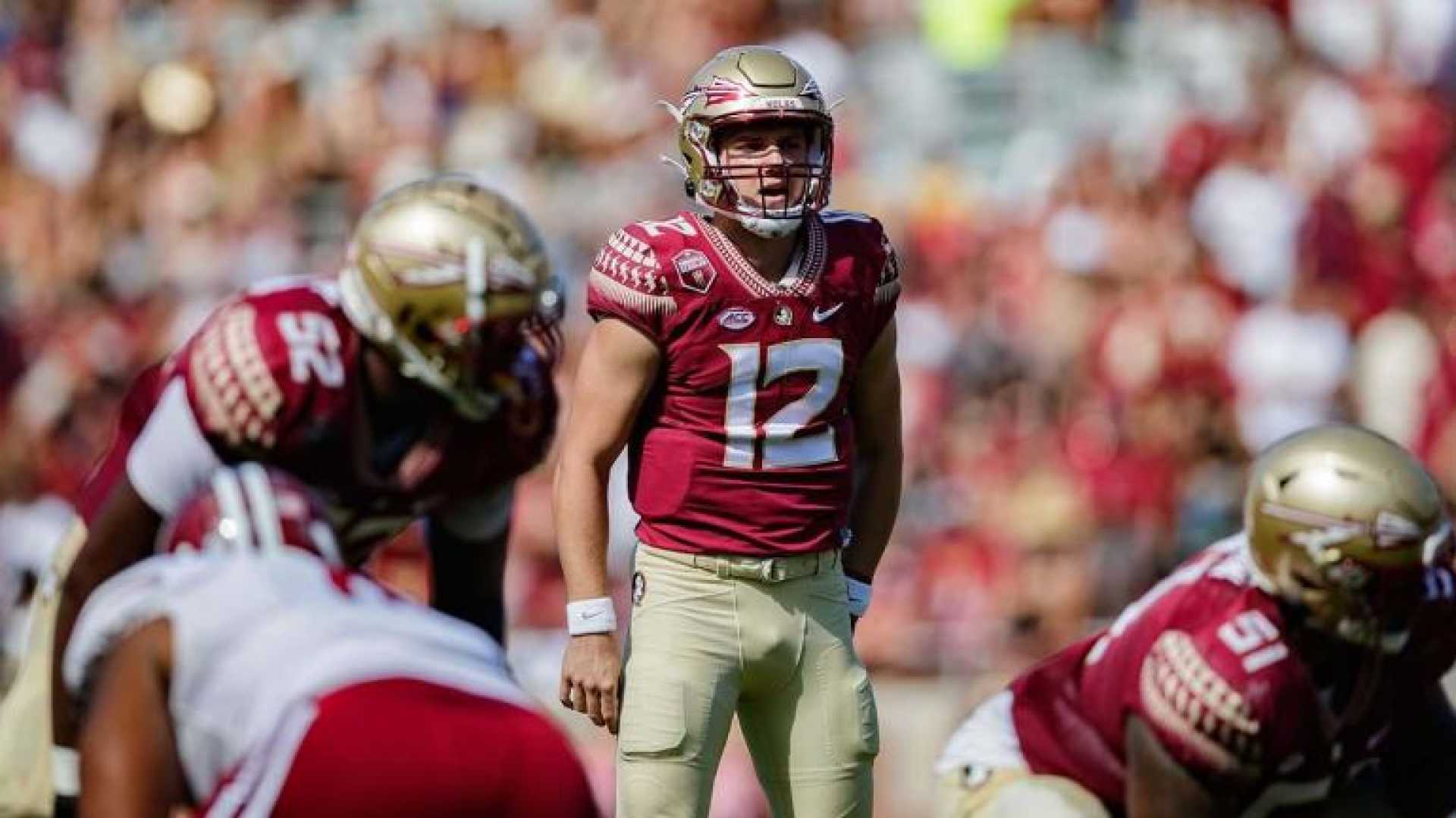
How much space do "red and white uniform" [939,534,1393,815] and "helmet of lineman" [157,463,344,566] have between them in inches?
76.0

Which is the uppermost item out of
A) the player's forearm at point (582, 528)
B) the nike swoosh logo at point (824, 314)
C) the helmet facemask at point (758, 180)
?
the helmet facemask at point (758, 180)

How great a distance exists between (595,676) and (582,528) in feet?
0.93

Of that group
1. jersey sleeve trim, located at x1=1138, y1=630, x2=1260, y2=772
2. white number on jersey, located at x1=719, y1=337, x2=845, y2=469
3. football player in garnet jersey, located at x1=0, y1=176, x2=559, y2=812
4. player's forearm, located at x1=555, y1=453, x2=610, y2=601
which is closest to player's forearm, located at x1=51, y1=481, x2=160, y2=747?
football player in garnet jersey, located at x1=0, y1=176, x2=559, y2=812

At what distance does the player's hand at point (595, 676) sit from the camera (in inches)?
193

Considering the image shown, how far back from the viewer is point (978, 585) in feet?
33.5

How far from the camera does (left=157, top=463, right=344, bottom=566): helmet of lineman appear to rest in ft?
13.3

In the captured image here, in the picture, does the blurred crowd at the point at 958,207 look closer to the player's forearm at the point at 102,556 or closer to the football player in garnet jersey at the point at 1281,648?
the player's forearm at the point at 102,556

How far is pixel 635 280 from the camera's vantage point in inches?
193

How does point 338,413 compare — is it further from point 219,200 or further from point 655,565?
point 219,200

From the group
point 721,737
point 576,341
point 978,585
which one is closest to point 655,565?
point 721,737

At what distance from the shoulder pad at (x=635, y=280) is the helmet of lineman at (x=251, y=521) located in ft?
3.00

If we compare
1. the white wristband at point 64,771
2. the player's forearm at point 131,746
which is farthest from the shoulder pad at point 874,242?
the white wristband at point 64,771

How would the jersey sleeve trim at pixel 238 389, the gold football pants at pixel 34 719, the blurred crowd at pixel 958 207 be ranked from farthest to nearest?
the blurred crowd at pixel 958 207
the gold football pants at pixel 34 719
the jersey sleeve trim at pixel 238 389

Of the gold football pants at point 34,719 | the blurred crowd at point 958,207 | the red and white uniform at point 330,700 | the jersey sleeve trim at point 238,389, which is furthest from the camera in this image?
the blurred crowd at point 958,207
